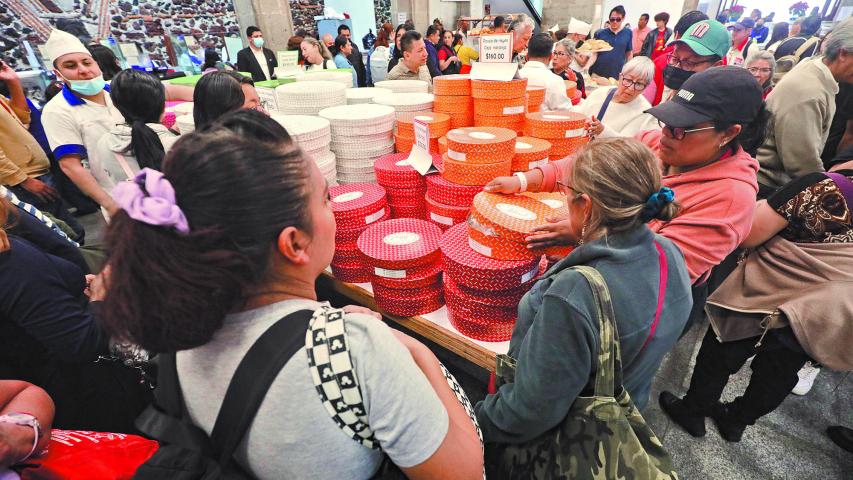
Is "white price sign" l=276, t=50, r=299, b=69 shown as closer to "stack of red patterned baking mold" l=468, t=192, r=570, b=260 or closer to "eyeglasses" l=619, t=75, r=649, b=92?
"eyeglasses" l=619, t=75, r=649, b=92

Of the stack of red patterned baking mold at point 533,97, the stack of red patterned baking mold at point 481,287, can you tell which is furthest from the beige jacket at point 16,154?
the stack of red patterned baking mold at point 533,97

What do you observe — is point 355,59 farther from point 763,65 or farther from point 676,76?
point 763,65

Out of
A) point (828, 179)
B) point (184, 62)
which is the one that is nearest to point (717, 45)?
point (828, 179)

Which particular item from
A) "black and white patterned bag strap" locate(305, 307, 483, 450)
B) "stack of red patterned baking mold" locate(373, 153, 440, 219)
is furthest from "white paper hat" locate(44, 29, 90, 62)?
"black and white patterned bag strap" locate(305, 307, 483, 450)

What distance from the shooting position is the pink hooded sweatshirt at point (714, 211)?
4.39 feet

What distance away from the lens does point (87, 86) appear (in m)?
2.36

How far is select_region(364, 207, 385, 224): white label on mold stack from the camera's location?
6.14 ft

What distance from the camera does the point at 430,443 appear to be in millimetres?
658

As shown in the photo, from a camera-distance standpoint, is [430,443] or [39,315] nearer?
[430,443]

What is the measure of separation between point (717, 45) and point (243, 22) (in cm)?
756

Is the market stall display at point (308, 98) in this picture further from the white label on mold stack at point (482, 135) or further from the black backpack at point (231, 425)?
the black backpack at point (231, 425)

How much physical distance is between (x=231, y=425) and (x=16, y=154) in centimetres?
373

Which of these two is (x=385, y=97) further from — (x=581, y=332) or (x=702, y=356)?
(x=702, y=356)

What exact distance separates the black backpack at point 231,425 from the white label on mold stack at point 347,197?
134 centimetres
